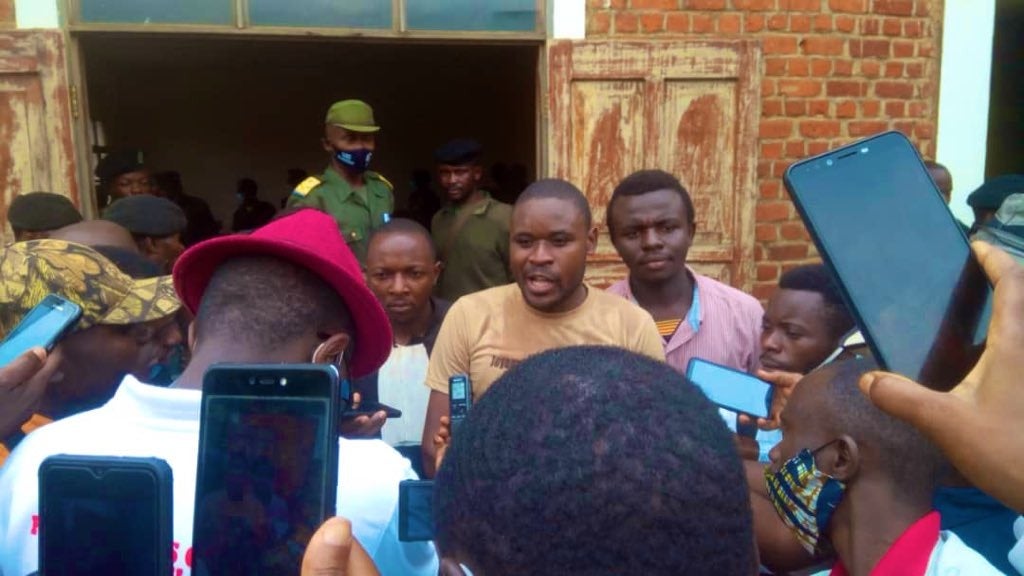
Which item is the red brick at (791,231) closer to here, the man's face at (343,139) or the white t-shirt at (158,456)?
the man's face at (343,139)

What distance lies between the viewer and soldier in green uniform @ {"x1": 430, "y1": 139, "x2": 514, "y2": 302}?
4.61m

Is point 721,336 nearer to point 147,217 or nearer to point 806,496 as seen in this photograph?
point 806,496

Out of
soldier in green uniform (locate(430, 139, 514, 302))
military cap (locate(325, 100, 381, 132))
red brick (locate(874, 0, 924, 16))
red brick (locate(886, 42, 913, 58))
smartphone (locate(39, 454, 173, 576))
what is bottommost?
soldier in green uniform (locate(430, 139, 514, 302))

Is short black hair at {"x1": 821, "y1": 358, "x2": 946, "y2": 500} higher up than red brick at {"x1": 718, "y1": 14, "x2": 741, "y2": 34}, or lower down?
lower down

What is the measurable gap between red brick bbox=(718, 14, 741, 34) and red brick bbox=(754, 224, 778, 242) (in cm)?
106

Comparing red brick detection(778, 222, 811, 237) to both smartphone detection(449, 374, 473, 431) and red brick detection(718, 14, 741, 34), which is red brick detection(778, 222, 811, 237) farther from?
smartphone detection(449, 374, 473, 431)

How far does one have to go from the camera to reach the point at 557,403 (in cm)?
75

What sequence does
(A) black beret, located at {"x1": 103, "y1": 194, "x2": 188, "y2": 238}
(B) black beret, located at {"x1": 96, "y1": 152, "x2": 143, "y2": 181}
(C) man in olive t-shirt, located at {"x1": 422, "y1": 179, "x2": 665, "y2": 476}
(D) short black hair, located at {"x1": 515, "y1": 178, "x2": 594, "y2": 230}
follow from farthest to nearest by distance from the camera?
1. (B) black beret, located at {"x1": 96, "y1": 152, "x2": 143, "y2": 181}
2. (A) black beret, located at {"x1": 103, "y1": 194, "x2": 188, "y2": 238}
3. (D) short black hair, located at {"x1": 515, "y1": 178, "x2": 594, "y2": 230}
4. (C) man in olive t-shirt, located at {"x1": 422, "y1": 179, "x2": 665, "y2": 476}

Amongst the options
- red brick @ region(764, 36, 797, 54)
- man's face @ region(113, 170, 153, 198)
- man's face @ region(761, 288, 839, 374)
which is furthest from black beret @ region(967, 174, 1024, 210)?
man's face @ region(113, 170, 153, 198)

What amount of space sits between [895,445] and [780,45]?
3.55 meters

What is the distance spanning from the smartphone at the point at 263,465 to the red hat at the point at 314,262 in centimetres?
31

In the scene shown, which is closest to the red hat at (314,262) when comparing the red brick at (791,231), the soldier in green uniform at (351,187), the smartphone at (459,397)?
the smartphone at (459,397)

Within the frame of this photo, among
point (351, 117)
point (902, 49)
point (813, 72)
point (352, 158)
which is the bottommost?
point (352, 158)

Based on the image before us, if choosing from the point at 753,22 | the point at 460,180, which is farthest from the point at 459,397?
the point at 460,180
